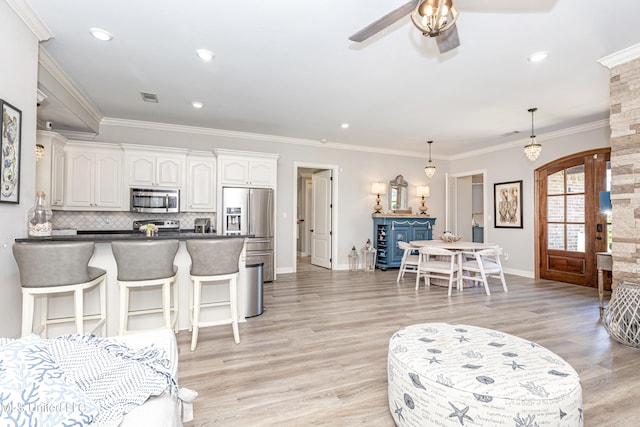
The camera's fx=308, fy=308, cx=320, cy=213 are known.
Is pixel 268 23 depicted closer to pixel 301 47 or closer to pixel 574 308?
pixel 301 47

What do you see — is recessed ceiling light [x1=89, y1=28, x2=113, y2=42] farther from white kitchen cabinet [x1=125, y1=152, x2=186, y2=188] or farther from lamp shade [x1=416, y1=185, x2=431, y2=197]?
lamp shade [x1=416, y1=185, x2=431, y2=197]

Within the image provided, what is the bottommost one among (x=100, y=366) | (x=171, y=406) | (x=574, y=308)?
(x=574, y=308)

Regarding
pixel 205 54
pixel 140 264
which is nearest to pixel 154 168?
pixel 205 54

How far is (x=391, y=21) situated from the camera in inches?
73.0

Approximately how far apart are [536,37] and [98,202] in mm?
5796

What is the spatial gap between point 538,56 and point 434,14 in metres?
2.10

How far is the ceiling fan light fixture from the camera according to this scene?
1.65 m

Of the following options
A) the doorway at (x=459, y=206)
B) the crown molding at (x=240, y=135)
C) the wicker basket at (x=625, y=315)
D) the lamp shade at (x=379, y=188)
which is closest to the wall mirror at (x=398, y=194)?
the lamp shade at (x=379, y=188)

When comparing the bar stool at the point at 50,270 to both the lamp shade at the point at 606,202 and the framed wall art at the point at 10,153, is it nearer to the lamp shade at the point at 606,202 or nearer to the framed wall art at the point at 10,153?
the framed wall art at the point at 10,153

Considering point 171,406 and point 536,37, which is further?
point 536,37

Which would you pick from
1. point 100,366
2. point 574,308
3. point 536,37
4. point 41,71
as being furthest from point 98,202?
point 574,308

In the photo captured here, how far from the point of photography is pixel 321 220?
730cm

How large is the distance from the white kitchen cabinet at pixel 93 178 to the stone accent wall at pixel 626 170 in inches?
245

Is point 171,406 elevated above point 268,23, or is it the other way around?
point 268,23
